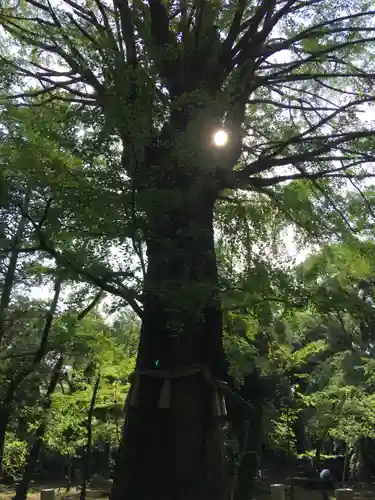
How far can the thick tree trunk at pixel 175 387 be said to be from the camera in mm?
4363

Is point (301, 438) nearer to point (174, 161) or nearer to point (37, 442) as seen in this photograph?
point (37, 442)

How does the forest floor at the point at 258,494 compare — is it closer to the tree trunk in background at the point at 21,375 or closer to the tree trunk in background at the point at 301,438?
the tree trunk in background at the point at 301,438

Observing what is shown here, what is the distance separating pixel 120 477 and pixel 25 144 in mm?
2846

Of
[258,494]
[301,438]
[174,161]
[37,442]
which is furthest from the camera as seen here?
[301,438]

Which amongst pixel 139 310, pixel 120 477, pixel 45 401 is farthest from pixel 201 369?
pixel 45 401

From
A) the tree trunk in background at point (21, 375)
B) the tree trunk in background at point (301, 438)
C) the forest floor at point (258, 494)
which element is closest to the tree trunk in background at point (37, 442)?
the tree trunk in background at point (21, 375)

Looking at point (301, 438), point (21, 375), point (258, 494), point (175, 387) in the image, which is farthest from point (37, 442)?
point (301, 438)

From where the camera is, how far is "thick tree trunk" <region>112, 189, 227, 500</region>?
4.36 m

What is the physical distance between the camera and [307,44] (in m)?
6.34

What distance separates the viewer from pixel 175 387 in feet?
15.2

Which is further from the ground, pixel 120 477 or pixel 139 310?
pixel 139 310

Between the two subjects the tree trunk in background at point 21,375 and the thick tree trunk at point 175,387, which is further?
the tree trunk in background at point 21,375

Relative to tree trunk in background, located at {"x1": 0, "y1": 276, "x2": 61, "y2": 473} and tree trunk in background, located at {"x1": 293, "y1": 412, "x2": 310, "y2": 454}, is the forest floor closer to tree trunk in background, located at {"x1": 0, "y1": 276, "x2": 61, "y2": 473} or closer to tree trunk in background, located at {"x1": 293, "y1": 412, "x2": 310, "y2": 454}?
tree trunk in background, located at {"x1": 293, "y1": 412, "x2": 310, "y2": 454}

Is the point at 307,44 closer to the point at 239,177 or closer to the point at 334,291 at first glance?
the point at 239,177
